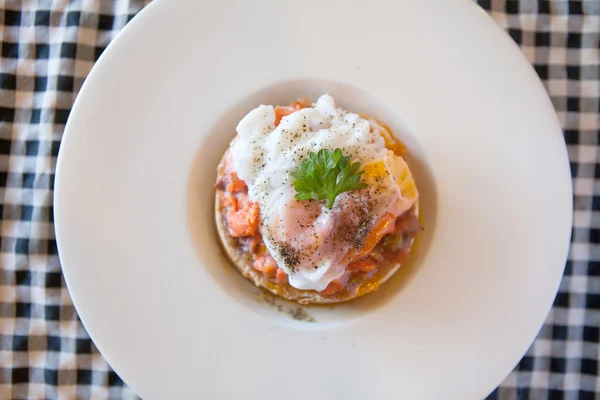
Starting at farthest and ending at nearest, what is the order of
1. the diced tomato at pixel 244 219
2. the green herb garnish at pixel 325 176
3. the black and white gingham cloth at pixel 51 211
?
the black and white gingham cloth at pixel 51 211, the diced tomato at pixel 244 219, the green herb garnish at pixel 325 176

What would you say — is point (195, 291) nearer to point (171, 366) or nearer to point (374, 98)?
point (171, 366)

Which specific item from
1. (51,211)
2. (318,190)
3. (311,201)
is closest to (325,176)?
(318,190)

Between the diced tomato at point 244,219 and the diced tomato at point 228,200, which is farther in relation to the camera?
the diced tomato at point 228,200

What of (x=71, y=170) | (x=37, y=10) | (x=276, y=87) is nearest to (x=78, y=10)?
(x=37, y=10)

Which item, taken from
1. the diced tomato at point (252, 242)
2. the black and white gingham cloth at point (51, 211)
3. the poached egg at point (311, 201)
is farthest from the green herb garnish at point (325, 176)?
the black and white gingham cloth at point (51, 211)

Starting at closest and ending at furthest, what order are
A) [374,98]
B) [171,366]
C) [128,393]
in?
1. [171,366]
2. [374,98]
3. [128,393]

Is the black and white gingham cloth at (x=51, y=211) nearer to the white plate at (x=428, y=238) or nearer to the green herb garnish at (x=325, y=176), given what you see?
the white plate at (x=428, y=238)
